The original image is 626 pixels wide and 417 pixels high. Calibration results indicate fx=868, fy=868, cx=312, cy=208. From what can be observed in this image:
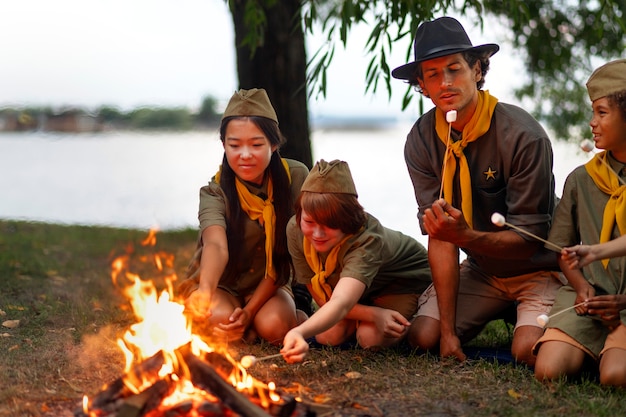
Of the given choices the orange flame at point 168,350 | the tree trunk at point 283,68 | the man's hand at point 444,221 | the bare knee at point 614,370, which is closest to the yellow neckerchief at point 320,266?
the man's hand at point 444,221

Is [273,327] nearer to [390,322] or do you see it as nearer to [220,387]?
[390,322]

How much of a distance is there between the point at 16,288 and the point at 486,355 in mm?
3856

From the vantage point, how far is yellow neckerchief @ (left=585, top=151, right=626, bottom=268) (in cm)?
432

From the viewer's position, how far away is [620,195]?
4344 mm

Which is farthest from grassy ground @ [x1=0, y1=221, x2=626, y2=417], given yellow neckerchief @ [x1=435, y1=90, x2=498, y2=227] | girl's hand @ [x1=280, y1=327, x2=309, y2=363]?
yellow neckerchief @ [x1=435, y1=90, x2=498, y2=227]

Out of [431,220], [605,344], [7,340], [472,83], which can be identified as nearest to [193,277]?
[7,340]

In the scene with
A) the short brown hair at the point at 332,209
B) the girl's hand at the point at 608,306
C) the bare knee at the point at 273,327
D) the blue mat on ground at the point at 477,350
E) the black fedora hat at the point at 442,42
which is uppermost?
the black fedora hat at the point at 442,42

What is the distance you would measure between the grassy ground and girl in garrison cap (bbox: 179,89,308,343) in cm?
23

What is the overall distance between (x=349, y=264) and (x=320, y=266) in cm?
24

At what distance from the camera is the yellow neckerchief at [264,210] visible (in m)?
5.20

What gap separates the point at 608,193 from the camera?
4.43 meters

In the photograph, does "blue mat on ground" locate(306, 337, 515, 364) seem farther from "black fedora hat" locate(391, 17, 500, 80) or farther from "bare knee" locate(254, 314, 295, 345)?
"black fedora hat" locate(391, 17, 500, 80)

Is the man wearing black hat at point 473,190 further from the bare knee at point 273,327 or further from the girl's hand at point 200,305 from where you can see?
the girl's hand at point 200,305

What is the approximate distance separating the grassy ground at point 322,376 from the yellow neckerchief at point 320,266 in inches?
14.6
